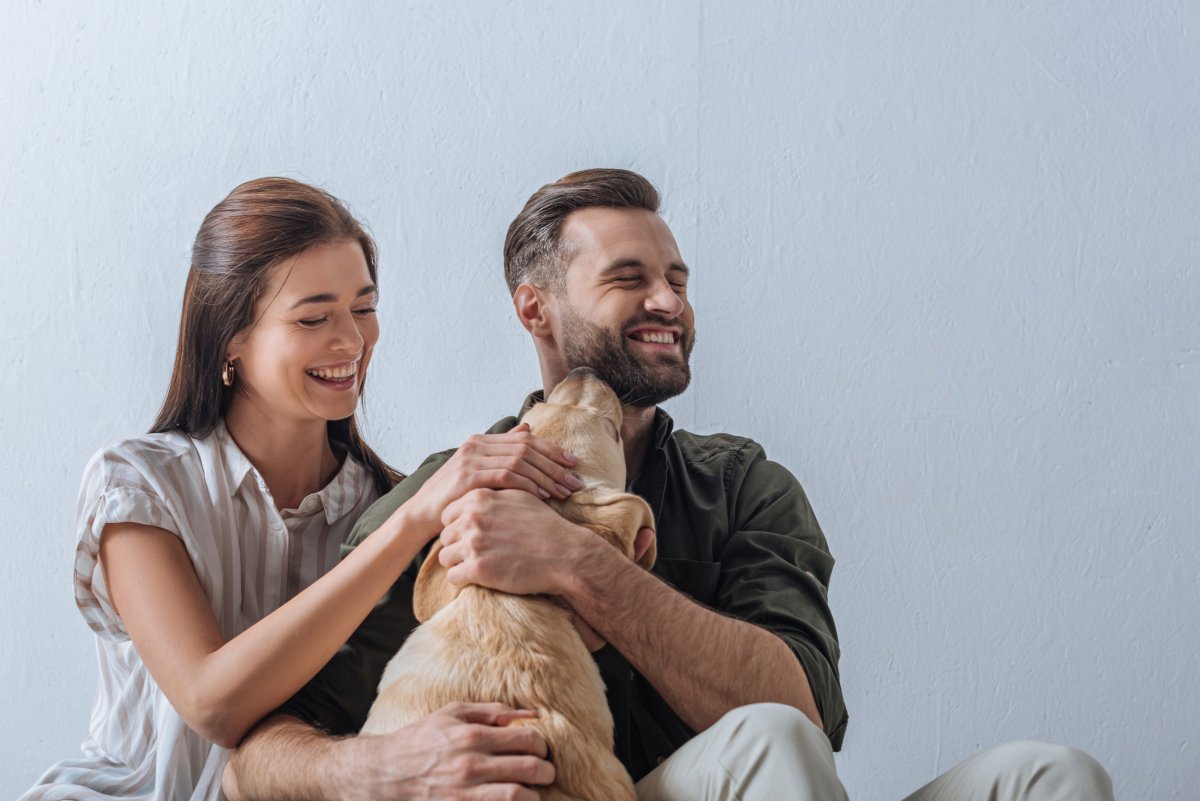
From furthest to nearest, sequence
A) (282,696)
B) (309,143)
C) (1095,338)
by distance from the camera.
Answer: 1. (309,143)
2. (1095,338)
3. (282,696)

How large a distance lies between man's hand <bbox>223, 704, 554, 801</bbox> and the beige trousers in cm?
19

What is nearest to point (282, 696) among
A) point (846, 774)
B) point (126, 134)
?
point (846, 774)

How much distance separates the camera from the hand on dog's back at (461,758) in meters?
1.40

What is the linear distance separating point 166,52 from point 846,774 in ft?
7.72

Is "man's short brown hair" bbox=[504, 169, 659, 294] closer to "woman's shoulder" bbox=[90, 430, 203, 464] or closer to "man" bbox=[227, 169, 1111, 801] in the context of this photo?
"man" bbox=[227, 169, 1111, 801]

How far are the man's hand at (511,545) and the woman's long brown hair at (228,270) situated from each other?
69 cm

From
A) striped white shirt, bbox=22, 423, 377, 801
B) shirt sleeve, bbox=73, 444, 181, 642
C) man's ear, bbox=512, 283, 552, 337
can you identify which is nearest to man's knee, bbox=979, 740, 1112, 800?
man's ear, bbox=512, 283, 552, 337

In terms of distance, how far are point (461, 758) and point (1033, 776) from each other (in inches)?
27.4

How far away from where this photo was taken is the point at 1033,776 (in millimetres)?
1472

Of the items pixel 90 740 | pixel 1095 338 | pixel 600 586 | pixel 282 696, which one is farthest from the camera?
pixel 1095 338

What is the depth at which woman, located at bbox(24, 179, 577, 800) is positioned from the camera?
1700 millimetres

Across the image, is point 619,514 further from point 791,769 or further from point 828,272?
point 828,272

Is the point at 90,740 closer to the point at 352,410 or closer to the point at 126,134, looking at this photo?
the point at 352,410

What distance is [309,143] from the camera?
2.90 m
